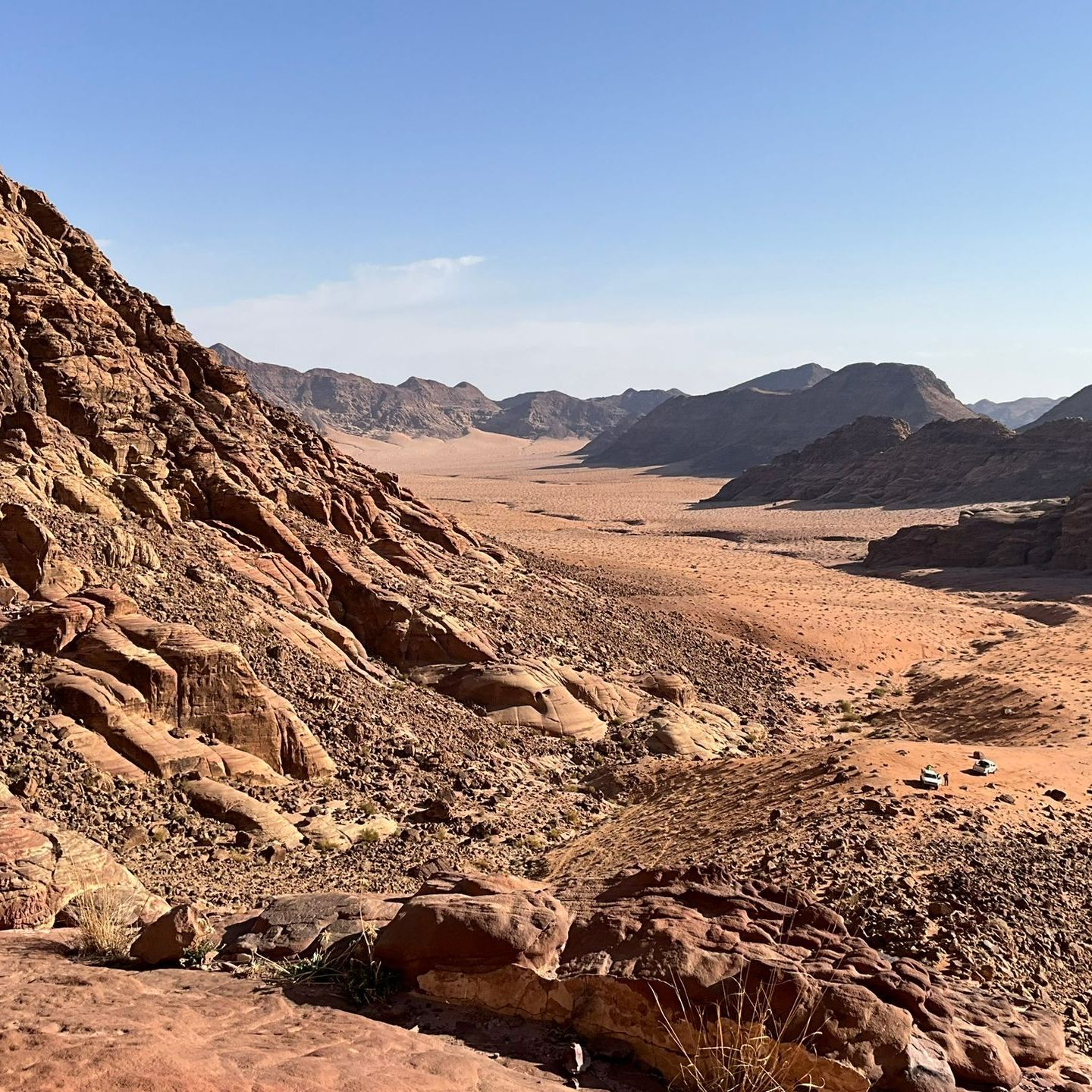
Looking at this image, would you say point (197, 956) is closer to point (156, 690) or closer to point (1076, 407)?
point (156, 690)

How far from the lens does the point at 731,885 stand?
8.27 metres

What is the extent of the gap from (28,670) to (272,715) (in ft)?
11.4

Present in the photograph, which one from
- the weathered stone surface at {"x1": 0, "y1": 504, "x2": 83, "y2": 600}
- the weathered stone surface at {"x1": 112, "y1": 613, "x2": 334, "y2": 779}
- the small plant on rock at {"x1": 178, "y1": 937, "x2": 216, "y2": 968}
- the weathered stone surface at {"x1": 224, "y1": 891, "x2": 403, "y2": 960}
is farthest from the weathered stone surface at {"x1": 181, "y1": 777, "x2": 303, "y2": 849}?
the weathered stone surface at {"x1": 0, "y1": 504, "x2": 83, "y2": 600}

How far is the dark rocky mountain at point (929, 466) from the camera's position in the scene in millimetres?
80625

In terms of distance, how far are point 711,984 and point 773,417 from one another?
6329 inches

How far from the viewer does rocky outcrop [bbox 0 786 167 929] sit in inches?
316

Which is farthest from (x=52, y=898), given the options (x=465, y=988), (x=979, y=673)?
(x=979, y=673)

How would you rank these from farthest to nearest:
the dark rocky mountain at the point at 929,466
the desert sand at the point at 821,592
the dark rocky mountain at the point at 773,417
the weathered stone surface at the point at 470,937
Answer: the dark rocky mountain at the point at 773,417 → the dark rocky mountain at the point at 929,466 → the desert sand at the point at 821,592 → the weathered stone surface at the point at 470,937

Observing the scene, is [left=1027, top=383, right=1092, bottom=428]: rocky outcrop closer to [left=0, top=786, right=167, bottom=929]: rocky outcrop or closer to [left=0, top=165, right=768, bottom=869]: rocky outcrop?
[left=0, top=165, right=768, bottom=869]: rocky outcrop

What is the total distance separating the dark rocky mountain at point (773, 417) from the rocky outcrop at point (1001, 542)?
3416 inches

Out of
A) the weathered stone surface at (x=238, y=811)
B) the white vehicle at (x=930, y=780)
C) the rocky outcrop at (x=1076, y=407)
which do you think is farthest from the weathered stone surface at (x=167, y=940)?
the rocky outcrop at (x=1076, y=407)

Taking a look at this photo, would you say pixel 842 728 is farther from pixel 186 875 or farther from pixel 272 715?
pixel 186 875

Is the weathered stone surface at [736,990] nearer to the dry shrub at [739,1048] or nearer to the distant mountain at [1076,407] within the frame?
the dry shrub at [739,1048]

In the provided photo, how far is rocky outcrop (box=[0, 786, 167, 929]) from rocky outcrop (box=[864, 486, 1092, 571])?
49065 millimetres
